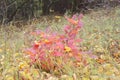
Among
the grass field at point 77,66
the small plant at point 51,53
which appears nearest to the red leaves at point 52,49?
the small plant at point 51,53

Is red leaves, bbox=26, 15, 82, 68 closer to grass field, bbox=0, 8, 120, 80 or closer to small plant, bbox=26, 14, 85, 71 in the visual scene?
small plant, bbox=26, 14, 85, 71

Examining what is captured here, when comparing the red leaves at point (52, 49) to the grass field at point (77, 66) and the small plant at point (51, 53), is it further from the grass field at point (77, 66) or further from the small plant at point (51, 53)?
the grass field at point (77, 66)

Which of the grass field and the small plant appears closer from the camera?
the grass field

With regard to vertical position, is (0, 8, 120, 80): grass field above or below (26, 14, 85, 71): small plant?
below

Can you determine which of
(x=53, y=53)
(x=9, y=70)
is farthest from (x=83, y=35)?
(x=9, y=70)

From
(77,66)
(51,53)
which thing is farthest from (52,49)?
(77,66)

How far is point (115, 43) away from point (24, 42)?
6.22ft

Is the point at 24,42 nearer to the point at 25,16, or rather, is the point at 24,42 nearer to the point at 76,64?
the point at 76,64

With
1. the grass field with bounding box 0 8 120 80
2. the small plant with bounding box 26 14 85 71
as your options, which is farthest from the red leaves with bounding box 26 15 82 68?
the grass field with bounding box 0 8 120 80

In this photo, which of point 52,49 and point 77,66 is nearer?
point 52,49

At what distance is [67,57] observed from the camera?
14.1 ft

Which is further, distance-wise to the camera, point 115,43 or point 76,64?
point 115,43

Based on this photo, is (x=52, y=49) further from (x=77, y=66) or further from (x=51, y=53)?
(x=77, y=66)

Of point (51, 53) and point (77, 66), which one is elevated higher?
point (51, 53)
